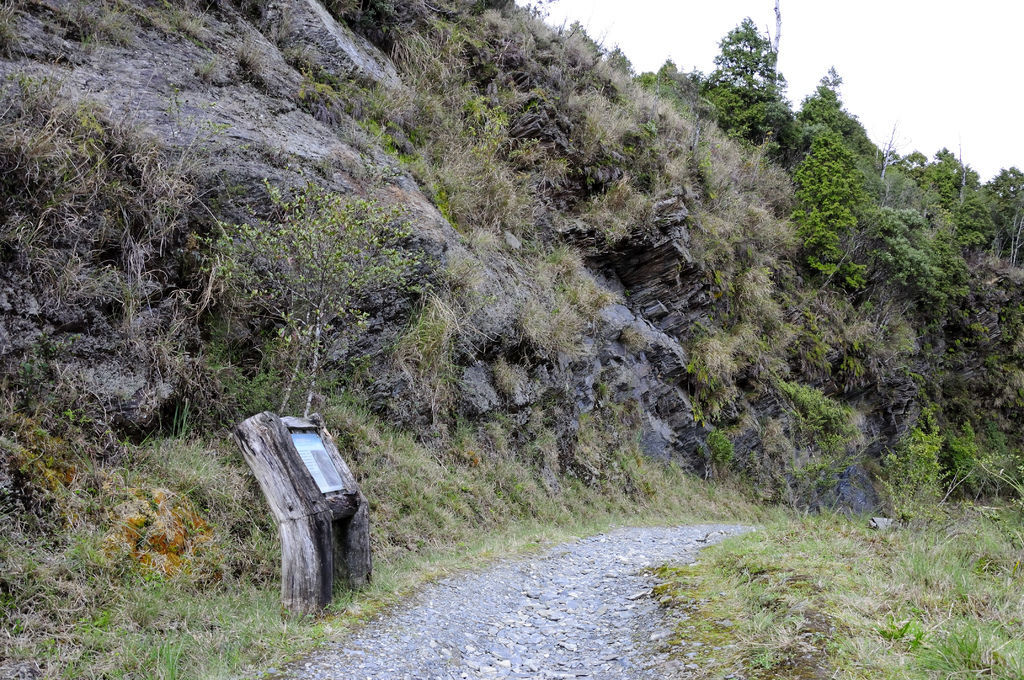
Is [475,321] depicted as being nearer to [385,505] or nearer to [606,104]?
[385,505]

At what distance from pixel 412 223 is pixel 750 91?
70.1 ft

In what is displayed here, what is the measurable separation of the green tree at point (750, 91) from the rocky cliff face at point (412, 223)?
599 centimetres

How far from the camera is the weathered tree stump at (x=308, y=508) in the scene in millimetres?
4301

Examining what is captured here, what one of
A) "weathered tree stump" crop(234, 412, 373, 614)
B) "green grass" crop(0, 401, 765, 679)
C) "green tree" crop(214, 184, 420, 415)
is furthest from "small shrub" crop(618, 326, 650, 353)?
"weathered tree stump" crop(234, 412, 373, 614)

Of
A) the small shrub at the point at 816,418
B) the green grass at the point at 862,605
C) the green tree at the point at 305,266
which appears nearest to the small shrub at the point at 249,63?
the green tree at the point at 305,266

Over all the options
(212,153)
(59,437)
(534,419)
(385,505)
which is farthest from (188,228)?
(534,419)

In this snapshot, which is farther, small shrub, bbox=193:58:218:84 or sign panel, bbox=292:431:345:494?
small shrub, bbox=193:58:218:84

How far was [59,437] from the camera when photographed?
449cm

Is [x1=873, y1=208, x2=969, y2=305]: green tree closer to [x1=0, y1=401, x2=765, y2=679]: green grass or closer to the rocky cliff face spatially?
the rocky cliff face

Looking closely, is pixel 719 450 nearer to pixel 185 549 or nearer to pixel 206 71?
pixel 185 549

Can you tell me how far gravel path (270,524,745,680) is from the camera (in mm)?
3734

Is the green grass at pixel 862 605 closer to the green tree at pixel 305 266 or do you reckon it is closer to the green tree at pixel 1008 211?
the green tree at pixel 305 266

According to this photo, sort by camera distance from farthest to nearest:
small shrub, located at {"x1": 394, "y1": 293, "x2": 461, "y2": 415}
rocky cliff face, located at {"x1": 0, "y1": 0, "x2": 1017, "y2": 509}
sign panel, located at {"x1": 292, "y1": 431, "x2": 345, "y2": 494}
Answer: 1. small shrub, located at {"x1": 394, "y1": 293, "x2": 461, "y2": 415}
2. rocky cliff face, located at {"x1": 0, "y1": 0, "x2": 1017, "y2": 509}
3. sign panel, located at {"x1": 292, "y1": 431, "x2": 345, "y2": 494}

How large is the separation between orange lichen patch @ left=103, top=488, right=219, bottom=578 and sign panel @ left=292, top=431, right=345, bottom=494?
97cm
